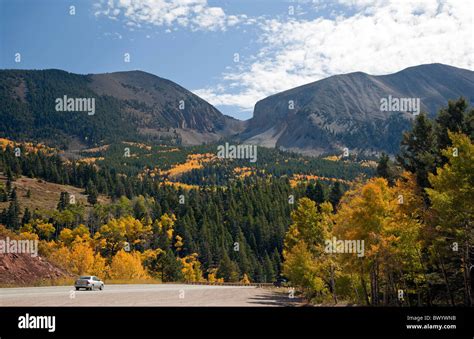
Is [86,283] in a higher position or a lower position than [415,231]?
lower

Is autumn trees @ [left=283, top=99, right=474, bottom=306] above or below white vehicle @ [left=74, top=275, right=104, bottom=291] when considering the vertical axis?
above

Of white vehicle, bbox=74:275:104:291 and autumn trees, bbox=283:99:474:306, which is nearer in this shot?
autumn trees, bbox=283:99:474:306

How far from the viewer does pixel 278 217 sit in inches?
7461

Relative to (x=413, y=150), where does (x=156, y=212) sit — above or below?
below

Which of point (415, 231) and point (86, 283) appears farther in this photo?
point (86, 283)

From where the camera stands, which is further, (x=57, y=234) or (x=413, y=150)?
(x=57, y=234)

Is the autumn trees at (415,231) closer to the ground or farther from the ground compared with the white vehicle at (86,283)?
farther from the ground

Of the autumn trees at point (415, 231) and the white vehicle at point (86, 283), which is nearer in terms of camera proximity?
the autumn trees at point (415, 231)

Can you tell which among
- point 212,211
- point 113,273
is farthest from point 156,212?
point 113,273
